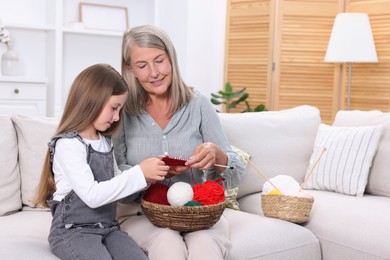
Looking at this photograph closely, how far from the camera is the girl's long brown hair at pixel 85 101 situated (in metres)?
1.80

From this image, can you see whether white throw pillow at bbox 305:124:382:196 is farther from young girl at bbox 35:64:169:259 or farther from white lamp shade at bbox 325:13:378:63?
white lamp shade at bbox 325:13:378:63

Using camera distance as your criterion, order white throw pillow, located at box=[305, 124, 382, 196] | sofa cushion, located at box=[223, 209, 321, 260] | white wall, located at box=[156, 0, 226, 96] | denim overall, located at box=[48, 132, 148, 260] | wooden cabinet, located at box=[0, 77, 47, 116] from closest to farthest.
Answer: denim overall, located at box=[48, 132, 148, 260] → sofa cushion, located at box=[223, 209, 321, 260] → white throw pillow, located at box=[305, 124, 382, 196] → wooden cabinet, located at box=[0, 77, 47, 116] → white wall, located at box=[156, 0, 226, 96]

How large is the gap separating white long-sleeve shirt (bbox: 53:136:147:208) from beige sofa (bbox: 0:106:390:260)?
0.72ft

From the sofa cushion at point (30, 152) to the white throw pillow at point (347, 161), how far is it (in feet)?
4.17

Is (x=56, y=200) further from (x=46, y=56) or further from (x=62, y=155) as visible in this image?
(x=46, y=56)

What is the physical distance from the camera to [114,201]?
182 centimetres

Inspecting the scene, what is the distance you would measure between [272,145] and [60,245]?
4.52ft

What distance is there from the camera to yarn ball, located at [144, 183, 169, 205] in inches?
74.0

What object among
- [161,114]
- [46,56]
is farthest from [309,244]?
[46,56]

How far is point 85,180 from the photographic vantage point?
66.6 inches

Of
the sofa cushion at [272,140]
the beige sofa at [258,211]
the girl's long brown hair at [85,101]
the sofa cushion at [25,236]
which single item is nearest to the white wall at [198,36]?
the sofa cushion at [272,140]

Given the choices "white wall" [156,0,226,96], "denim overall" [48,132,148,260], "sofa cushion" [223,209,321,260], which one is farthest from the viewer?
"white wall" [156,0,226,96]

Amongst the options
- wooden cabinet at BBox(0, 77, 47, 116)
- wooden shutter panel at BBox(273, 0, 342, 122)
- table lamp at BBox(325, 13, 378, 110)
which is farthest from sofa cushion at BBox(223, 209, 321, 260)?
wooden shutter panel at BBox(273, 0, 342, 122)

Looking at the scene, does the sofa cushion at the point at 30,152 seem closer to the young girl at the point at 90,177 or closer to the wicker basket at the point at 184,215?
the young girl at the point at 90,177
